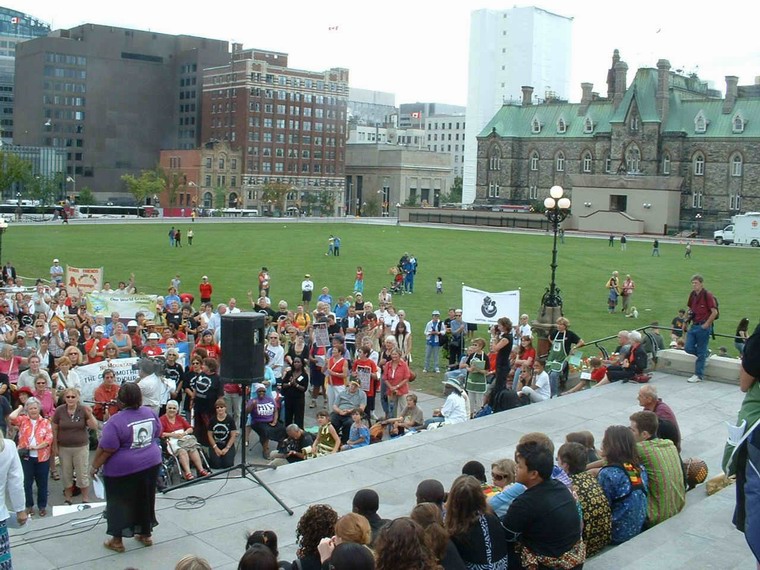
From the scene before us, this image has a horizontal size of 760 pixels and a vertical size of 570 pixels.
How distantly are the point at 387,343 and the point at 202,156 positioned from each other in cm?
12934

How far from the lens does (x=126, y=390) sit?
7.72 meters

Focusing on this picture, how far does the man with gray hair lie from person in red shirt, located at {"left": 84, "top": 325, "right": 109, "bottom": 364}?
530 cm

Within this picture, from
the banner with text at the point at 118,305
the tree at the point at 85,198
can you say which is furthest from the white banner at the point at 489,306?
the tree at the point at 85,198

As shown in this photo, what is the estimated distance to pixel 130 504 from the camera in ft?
25.5

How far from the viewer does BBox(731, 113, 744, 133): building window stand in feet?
308

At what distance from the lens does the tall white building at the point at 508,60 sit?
458 feet

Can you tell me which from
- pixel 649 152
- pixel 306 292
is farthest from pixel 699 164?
pixel 306 292

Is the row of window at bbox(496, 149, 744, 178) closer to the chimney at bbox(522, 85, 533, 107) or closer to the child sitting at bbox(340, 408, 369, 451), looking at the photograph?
the chimney at bbox(522, 85, 533, 107)

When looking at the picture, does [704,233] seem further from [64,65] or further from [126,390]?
[64,65]

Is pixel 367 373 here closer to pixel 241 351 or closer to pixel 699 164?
pixel 241 351

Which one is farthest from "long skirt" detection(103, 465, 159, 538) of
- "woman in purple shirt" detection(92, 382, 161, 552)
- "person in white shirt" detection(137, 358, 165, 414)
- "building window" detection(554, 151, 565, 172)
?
"building window" detection(554, 151, 565, 172)

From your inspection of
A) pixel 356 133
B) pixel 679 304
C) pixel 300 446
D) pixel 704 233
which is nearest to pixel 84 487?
pixel 300 446

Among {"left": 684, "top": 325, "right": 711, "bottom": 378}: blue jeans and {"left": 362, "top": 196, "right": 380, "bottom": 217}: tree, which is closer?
{"left": 684, "top": 325, "right": 711, "bottom": 378}: blue jeans

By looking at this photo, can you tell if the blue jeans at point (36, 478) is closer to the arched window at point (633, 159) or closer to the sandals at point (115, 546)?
the sandals at point (115, 546)
